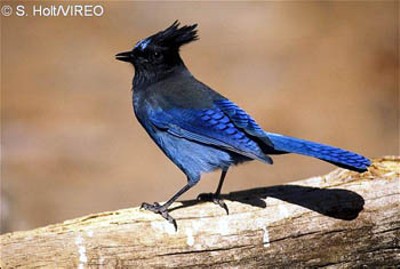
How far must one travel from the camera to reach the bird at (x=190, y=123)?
16.5ft

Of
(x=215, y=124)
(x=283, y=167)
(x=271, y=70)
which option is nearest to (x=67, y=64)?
(x=271, y=70)

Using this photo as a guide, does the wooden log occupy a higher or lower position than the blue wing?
lower

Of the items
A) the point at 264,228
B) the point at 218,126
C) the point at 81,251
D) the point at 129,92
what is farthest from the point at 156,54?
the point at 129,92

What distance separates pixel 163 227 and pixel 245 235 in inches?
15.9

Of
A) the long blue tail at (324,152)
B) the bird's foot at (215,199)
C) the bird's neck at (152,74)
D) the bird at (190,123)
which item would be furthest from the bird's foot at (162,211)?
the bird's neck at (152,74)

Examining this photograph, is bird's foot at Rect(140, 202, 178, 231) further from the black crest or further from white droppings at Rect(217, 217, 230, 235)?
the black crest

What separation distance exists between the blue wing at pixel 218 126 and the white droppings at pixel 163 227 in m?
0.60

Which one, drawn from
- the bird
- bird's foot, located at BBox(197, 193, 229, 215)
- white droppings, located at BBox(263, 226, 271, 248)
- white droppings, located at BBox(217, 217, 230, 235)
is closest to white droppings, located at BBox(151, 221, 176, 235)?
the bird

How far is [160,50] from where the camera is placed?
545cm

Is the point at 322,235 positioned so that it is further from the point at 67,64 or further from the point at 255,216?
the point at 67,64

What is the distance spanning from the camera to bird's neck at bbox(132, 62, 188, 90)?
5.49 meters

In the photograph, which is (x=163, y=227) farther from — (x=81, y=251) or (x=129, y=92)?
(x=129, y=92)

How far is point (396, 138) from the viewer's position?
9133 mm

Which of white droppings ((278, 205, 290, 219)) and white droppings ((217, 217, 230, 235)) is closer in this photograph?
white droppings ((217, 217, 230, 235))
